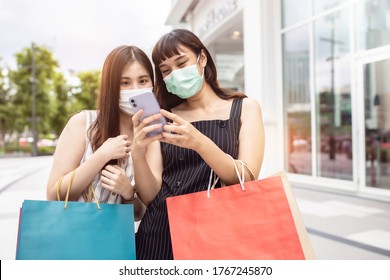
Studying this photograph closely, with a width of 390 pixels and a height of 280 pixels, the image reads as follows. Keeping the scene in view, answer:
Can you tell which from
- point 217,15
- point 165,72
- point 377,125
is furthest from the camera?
point 217,15

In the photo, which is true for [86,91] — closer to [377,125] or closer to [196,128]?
[377,125]

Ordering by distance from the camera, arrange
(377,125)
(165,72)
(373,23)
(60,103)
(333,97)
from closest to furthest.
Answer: (165,72), (373,23), (377,125), (333,97), (60,103)

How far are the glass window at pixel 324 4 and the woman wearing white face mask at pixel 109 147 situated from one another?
6.20m

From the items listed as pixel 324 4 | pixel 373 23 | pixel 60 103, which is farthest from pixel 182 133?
pixel 60 103

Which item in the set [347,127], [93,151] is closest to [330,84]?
[347,127]

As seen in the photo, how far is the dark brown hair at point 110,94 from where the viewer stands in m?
1.09

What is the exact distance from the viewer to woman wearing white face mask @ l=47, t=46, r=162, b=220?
3.33 ft

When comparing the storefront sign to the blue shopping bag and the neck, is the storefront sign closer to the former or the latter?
the neck

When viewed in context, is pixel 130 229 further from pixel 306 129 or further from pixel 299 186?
pixel 306 129

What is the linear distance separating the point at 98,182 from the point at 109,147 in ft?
0.41

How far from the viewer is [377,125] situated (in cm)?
597

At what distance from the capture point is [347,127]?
6.35 metres

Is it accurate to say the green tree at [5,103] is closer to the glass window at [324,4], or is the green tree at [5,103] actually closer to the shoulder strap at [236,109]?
the glass window at [324,4]

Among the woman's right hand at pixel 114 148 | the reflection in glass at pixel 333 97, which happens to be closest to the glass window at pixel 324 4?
the reflection in glass at pixel 333 97
